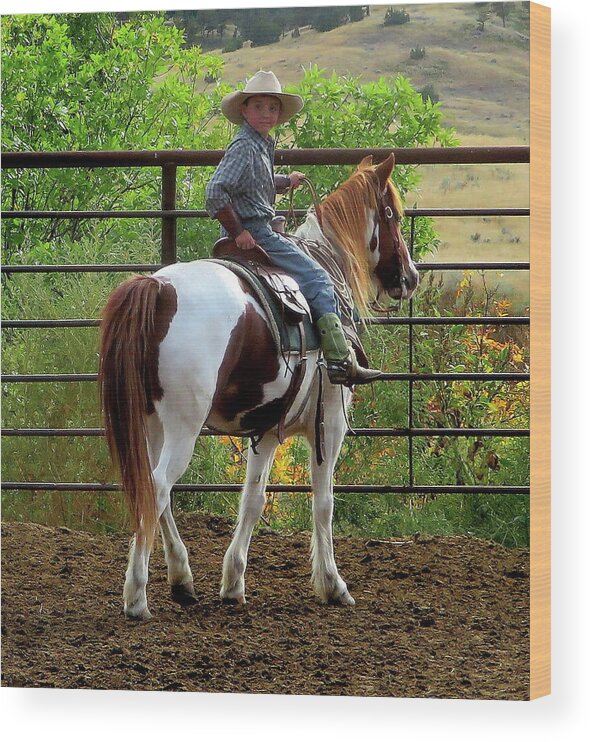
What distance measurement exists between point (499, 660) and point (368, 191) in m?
1.64

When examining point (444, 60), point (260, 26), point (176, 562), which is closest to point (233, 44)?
point (260, 26)

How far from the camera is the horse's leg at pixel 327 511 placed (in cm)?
460

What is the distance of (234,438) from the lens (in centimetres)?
466

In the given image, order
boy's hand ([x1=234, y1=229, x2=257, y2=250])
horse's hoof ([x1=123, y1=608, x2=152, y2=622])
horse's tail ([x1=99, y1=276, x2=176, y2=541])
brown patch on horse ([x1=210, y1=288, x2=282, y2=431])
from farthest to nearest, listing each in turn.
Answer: horse's hoof ([x1=123, y1=608, x2=152, y2=622]), boy's hand ([x1=234, y1=229, x2=257, y2=250]), brown patch on horse ([x1=210, y1=288, x2=282, y2=431]), horse's tail ([x1=99, y1=276, x2=176, y2=541])

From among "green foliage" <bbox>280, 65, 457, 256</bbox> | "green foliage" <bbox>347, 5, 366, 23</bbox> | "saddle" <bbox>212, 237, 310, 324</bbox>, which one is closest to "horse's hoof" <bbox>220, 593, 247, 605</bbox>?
"saddle" <bbox>212, 237, 310, 324</bbox>

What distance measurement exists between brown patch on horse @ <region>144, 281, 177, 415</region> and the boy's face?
705mm

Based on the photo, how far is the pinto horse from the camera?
420 centimetres

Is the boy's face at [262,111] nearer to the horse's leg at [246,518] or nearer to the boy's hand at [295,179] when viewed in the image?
the boy's hand at [295,179]

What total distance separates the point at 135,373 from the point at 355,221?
1.00 metres

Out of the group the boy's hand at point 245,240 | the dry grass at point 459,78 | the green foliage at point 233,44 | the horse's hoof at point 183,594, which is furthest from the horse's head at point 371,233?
the horse's hoof at point 183,594

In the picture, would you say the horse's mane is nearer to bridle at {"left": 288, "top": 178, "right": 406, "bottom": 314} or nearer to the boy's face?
bridle at {"left": 288, "top": 178, "right": 406, "bottom": 314}

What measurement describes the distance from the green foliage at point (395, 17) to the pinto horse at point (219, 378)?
0.44m

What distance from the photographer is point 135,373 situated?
4.20 meters

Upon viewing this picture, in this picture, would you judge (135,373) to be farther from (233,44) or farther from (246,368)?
(233,44)
